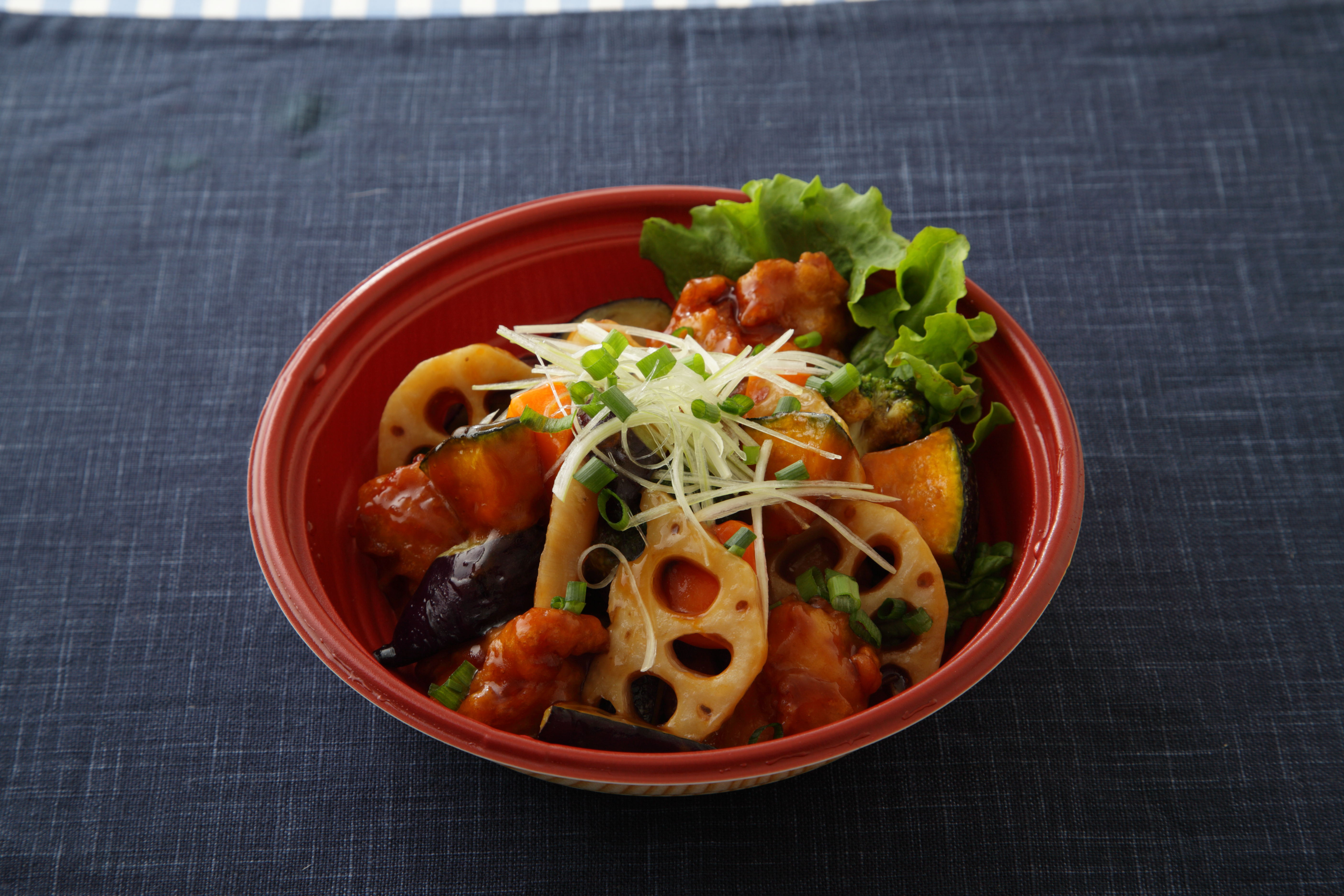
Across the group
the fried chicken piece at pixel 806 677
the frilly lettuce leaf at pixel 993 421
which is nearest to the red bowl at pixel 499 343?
the frilly lettuce leaf at pixel 993 421

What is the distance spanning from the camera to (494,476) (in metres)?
1.96

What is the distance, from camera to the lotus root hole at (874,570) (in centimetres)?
209

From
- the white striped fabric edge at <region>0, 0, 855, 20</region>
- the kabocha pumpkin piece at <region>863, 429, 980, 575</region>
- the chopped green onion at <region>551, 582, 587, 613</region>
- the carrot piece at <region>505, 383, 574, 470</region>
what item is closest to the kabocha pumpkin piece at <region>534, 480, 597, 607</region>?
the chopped green onion at <region>551, 582, 587, 613</region>

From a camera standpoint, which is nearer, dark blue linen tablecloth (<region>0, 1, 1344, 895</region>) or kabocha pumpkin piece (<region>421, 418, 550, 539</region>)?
kabocha pumpkin piece (<region>421, 418, 550, 539</region>)

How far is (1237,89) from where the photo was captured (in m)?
3.45

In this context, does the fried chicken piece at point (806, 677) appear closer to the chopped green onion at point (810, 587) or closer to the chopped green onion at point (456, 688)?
the chopped green onion at point (810, 587)

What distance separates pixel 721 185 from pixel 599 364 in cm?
153

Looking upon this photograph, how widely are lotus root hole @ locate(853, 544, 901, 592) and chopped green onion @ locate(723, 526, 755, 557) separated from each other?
0.31 m

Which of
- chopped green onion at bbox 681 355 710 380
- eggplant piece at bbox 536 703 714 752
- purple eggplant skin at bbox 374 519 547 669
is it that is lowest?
eggplant piece at bbox 536 703 714 752

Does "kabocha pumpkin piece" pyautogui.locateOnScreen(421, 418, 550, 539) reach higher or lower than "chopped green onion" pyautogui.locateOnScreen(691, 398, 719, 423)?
lower

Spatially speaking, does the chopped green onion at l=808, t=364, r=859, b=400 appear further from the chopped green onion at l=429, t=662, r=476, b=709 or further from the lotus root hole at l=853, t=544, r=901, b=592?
the chopped green onion at l=429, t=662, r=476, b=709

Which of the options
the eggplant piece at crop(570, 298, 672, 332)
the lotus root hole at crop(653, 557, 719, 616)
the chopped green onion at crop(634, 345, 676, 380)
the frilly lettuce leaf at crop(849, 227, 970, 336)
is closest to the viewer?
the lotus root hole at crop(653, 557, 719, 616)

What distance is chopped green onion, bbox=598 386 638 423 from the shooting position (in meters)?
1.97

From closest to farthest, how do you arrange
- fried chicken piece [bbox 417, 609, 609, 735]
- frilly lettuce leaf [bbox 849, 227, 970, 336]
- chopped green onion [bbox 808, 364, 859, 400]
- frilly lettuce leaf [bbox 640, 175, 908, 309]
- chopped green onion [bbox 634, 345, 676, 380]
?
fried chicken piece [bbox 417, 609, 609, 735] → chopped green onion [bbox 634, 345, 676, 380] → chopped green onion [bbox 808, 364, 859, 400] → frilly lettuce leaf [bbox 849, 227, 970, 336] → frilly lettuce leaf [bbox 640, 175, 908, 309]
